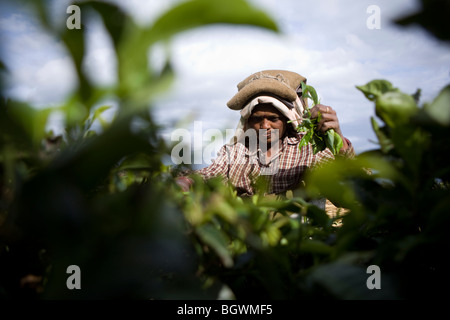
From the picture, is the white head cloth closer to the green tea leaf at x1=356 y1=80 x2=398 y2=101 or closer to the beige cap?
the beige cap

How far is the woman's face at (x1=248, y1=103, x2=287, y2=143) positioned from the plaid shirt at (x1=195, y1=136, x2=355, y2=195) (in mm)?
→ 97

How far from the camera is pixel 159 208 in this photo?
0.55 ft

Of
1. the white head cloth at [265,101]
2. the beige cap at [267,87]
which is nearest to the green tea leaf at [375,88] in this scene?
the white head cloth at [265,101]

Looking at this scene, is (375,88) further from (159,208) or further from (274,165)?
(274,165)

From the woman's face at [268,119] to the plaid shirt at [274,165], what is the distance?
97 millimetres

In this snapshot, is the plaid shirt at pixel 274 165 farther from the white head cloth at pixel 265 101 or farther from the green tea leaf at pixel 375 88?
the green tea leaf at pixel 375 88

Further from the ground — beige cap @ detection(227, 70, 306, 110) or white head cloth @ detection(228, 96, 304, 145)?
beige cap @ detection(227, 70, 306, 110)

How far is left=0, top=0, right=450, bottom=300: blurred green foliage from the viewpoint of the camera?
0.16 m

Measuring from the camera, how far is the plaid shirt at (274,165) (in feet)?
7.14

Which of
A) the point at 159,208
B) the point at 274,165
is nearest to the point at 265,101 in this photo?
the point at 274,165

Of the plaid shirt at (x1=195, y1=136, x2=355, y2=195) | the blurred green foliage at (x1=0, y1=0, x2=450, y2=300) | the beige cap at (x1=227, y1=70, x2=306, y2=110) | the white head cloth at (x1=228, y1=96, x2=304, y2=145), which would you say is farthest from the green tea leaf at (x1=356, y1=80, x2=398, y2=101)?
the beige cap at (x1=227, y1=70, x2=306, y2=110)

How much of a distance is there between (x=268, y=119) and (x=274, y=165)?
34 centimetres

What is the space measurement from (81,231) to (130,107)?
0.06m
